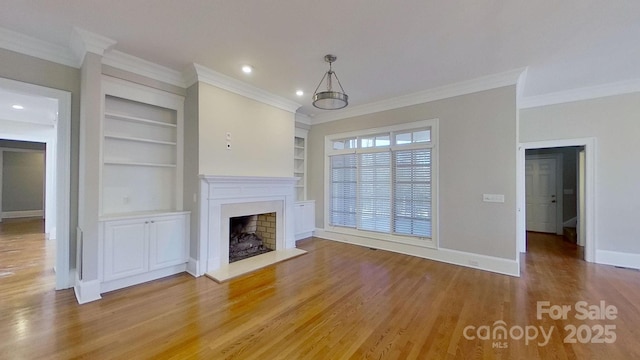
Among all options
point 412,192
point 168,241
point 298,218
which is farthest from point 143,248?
point 412,192

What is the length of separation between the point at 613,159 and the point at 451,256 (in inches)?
119

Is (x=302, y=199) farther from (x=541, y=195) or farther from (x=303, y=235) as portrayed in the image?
(x=541, y=195)

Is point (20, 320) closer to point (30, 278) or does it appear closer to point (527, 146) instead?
point (30, 278)

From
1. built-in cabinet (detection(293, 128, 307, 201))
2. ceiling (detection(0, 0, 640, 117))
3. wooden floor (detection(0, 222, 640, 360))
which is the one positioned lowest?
wooden floor (detection(0, 222, 640, 360))

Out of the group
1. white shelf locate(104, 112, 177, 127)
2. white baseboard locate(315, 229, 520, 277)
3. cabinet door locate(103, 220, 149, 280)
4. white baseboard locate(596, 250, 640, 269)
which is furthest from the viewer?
white baseboard locate(596, 250, 640, 269)

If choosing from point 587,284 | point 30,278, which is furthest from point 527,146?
point 30,278

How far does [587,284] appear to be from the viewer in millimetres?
3373

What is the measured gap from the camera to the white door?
21.4ft

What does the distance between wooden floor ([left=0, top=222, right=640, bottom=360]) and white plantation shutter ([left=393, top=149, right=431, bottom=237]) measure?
0.87 meters

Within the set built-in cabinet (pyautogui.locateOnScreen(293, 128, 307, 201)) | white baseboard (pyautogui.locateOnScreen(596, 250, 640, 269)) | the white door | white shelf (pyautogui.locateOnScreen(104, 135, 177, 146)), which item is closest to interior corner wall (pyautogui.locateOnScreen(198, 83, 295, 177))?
white shelf (pyautogui.locateOnScreen(104, 135, 177, 146))

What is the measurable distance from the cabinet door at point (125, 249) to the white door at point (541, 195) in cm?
850

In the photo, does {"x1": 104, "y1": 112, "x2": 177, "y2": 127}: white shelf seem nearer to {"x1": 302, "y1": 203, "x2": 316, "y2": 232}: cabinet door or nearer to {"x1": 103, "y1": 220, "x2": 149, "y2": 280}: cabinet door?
{"x1": 103, "y1": 220, "x2": 149, "y2": 280}: cabinet door

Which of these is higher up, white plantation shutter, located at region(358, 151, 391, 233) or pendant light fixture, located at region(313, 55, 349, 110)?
pendant light fixture, located at region(313, 55, 349, 110)

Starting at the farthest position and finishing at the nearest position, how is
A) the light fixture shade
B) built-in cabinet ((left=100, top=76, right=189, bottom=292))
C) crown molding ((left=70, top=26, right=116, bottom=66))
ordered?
built-in cabinet ((left=100, top=76, right=189, bottom=292)) → the light fixture shade → crown molding ((left=70, top=26, right=116, bottom=66))
